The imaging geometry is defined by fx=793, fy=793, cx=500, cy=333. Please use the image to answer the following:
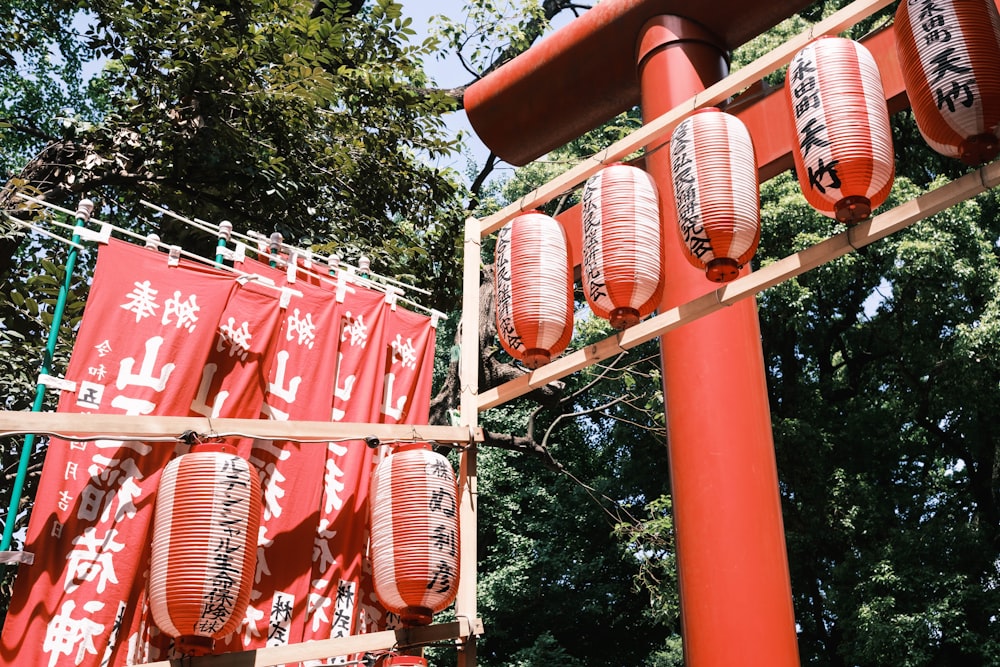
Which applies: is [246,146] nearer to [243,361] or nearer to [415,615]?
[243,361]

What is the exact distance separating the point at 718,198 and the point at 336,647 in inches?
84.8

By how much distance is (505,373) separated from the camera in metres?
7.72

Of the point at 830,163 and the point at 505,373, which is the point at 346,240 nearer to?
the point at 505,373

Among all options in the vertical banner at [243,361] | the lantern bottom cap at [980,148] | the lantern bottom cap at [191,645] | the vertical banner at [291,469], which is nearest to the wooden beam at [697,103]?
the lantern bottom cap at [980,148]

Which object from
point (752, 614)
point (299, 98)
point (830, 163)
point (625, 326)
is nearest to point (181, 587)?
point (625, 326)

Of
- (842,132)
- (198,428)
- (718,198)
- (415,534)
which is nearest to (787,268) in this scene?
(718,198)

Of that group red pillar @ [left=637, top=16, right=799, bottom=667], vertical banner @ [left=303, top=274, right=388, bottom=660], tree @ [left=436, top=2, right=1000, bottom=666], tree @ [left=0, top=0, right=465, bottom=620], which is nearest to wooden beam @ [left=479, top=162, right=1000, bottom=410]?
red pillar @ [left=637, top=16, right=799, bottom=667]

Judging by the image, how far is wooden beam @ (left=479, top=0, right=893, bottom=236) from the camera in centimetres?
303

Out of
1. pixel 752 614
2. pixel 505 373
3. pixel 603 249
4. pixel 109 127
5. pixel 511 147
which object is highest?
pixel 109 127

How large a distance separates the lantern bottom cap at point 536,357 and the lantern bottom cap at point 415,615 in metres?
1.10

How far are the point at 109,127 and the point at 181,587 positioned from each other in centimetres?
542

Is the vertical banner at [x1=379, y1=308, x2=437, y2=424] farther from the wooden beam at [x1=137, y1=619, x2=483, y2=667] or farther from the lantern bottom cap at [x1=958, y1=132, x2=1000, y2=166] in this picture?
the lantern bottom cap at [x1=958, y1=132, x2=1000, y2=166]

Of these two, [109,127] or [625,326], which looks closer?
[625,326]

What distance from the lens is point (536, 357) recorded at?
344cm
